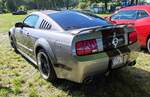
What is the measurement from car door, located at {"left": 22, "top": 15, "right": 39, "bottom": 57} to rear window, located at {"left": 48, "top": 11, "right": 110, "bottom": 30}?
2.11ft

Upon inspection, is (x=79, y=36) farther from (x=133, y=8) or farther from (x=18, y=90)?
(x=133, y=8)

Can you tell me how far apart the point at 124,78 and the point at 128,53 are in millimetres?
894

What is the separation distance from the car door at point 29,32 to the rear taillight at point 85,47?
1.86 m

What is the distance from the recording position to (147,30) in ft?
24.2

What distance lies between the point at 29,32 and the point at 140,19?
3.49 m

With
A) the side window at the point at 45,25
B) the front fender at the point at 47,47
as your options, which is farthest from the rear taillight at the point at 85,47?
the side window at the point at 45,25

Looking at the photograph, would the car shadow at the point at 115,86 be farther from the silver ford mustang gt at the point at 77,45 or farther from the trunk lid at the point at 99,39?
the trunk lid at the point at 99,39

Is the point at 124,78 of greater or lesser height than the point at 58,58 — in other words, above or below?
below

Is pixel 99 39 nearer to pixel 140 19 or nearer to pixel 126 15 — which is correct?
pixel 140 19

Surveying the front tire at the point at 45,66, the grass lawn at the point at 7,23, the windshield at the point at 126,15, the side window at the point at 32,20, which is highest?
the side window at the point at 32,20

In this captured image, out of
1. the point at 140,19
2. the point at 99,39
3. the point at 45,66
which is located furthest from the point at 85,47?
the point at 140,19

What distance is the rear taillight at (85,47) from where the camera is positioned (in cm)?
432

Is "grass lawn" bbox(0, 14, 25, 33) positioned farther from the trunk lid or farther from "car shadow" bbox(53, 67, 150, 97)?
the trunk lid

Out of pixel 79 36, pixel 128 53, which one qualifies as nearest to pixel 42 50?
pixel 79 36
